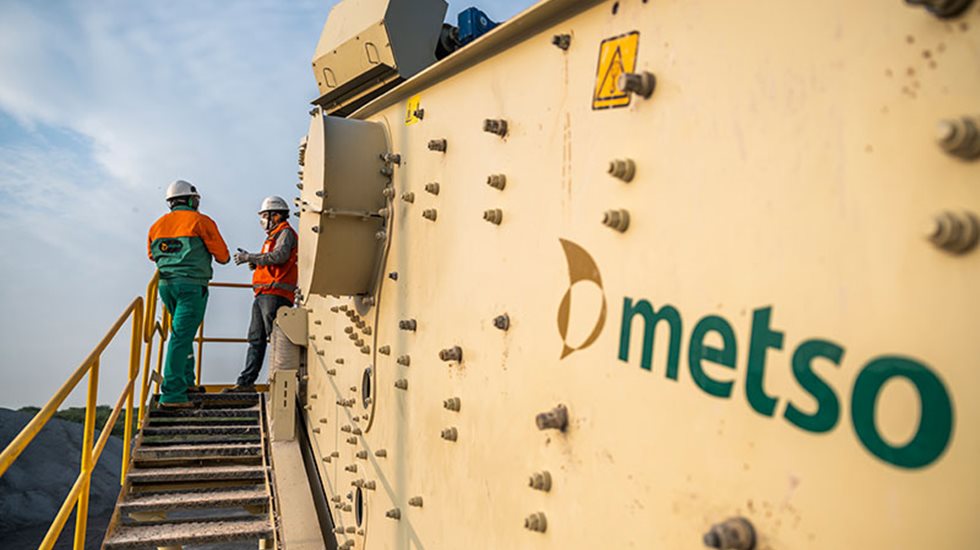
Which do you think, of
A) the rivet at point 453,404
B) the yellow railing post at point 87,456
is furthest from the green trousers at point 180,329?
the rivet at point 453,404

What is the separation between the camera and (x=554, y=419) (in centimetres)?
207

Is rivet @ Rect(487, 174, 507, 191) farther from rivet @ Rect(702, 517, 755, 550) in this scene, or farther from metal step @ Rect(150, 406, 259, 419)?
metal step @ Rect(150, 406, 259, 419)

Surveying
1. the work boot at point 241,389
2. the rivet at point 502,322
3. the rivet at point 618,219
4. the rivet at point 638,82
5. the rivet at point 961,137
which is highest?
the rivet at point 638,82

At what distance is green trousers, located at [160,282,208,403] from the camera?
6.28 m

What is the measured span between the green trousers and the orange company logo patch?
5001 mm

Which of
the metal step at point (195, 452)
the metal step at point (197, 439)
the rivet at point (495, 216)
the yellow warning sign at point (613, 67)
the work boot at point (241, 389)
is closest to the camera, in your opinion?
the yellow warning sign at point (613, 67)

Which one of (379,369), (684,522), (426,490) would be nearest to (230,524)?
(379,369)

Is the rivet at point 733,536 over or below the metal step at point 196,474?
over

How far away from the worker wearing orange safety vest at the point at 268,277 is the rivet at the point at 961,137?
5.88 m

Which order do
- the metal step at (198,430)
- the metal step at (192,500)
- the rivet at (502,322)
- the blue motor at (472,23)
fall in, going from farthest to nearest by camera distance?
the metal step at (198,430)
the metal step at (192,500)
the blue motor at (472,23)
the rivet at (502,322)

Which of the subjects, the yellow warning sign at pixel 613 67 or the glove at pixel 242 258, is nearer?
the yellow warning sign at pixel 613 67

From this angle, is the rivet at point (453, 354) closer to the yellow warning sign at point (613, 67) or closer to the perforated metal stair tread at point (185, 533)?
the yellow warning sign at point (613, 67)

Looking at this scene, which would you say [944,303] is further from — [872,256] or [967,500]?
[967,500]

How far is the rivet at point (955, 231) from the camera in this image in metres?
1.12
